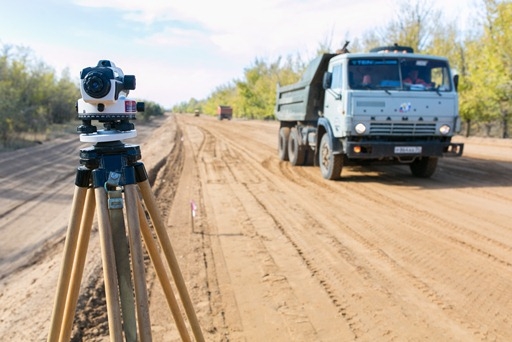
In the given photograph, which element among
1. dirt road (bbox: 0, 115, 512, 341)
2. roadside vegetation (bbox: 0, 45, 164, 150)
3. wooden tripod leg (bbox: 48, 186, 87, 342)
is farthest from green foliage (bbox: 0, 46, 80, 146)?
wooden tripod leg (bbox: 48, 186, 87, 342)

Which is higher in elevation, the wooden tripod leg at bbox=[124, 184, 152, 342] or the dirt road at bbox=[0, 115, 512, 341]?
the wooden tripod leg at bbox=[124, 184, 152, 342]

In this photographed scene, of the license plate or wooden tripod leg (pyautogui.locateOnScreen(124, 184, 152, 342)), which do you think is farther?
the license plate

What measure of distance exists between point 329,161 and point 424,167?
2.23 metres

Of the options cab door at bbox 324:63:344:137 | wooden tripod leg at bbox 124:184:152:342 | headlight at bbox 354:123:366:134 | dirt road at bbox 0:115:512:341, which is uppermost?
cab door at bbox 324:63:344:137

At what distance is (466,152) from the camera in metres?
15.3

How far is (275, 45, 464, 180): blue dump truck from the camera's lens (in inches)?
332

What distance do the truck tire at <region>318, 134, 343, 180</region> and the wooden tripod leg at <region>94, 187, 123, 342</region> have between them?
7.76 metres

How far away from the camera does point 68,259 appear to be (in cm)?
188

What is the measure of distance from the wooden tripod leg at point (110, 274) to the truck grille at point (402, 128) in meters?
7.38

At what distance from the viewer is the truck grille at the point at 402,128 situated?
336 inches

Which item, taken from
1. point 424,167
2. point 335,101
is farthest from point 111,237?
point 424,167

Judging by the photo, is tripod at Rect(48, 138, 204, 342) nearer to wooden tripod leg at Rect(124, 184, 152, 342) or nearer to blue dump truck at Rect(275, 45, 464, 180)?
wooden tripod leg at Rect(124, 184, 152, 342)

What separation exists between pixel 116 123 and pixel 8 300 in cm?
319

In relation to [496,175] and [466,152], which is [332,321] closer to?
[496,175]
